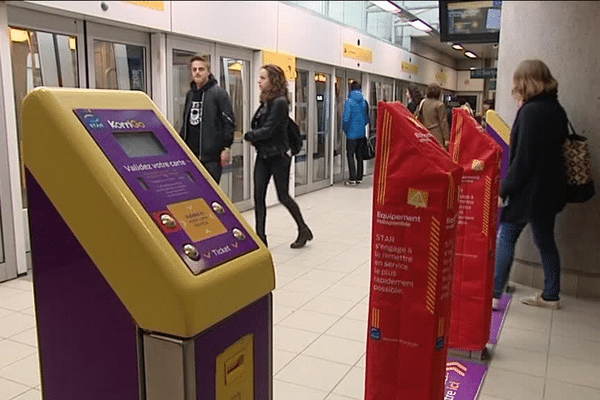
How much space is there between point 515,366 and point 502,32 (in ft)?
7.64

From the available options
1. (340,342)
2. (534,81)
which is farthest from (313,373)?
(534,81)

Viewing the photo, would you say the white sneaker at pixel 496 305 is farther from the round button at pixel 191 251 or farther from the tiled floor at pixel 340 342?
the round button at pixel 191 251

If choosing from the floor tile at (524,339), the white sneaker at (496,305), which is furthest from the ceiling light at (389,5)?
the floor tile at (524,339)

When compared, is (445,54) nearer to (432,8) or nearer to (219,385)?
(432,8)

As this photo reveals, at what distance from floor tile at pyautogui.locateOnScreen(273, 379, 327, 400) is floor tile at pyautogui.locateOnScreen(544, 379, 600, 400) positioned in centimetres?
94

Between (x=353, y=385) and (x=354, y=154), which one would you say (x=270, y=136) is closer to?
(x=353, y=385)

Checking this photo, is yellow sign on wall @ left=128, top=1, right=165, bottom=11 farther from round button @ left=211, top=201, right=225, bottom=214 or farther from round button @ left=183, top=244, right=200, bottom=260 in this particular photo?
round button @ left=183, top=244, right=200, bottom=260

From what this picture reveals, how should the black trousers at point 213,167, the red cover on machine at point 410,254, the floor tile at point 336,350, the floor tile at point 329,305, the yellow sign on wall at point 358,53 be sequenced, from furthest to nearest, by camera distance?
1. the yellow sign on wall at point 358,53
2. the black trousers at point 213,167
3. the floor tile at point 329,305
4. the floor tile at point 336,350
5. the red cover on machine at point 410,254

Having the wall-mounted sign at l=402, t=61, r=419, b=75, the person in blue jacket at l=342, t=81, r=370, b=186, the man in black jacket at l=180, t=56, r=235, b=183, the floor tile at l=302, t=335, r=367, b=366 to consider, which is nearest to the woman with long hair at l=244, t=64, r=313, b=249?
the man in black jacket at l=180, t=56, r=235, b=183

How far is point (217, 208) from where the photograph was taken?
1.30m

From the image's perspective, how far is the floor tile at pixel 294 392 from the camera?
2348 millimetres

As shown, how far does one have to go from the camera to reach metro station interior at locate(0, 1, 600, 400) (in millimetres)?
2330

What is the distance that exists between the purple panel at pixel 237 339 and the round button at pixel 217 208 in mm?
222

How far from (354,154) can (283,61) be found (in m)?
2.62
